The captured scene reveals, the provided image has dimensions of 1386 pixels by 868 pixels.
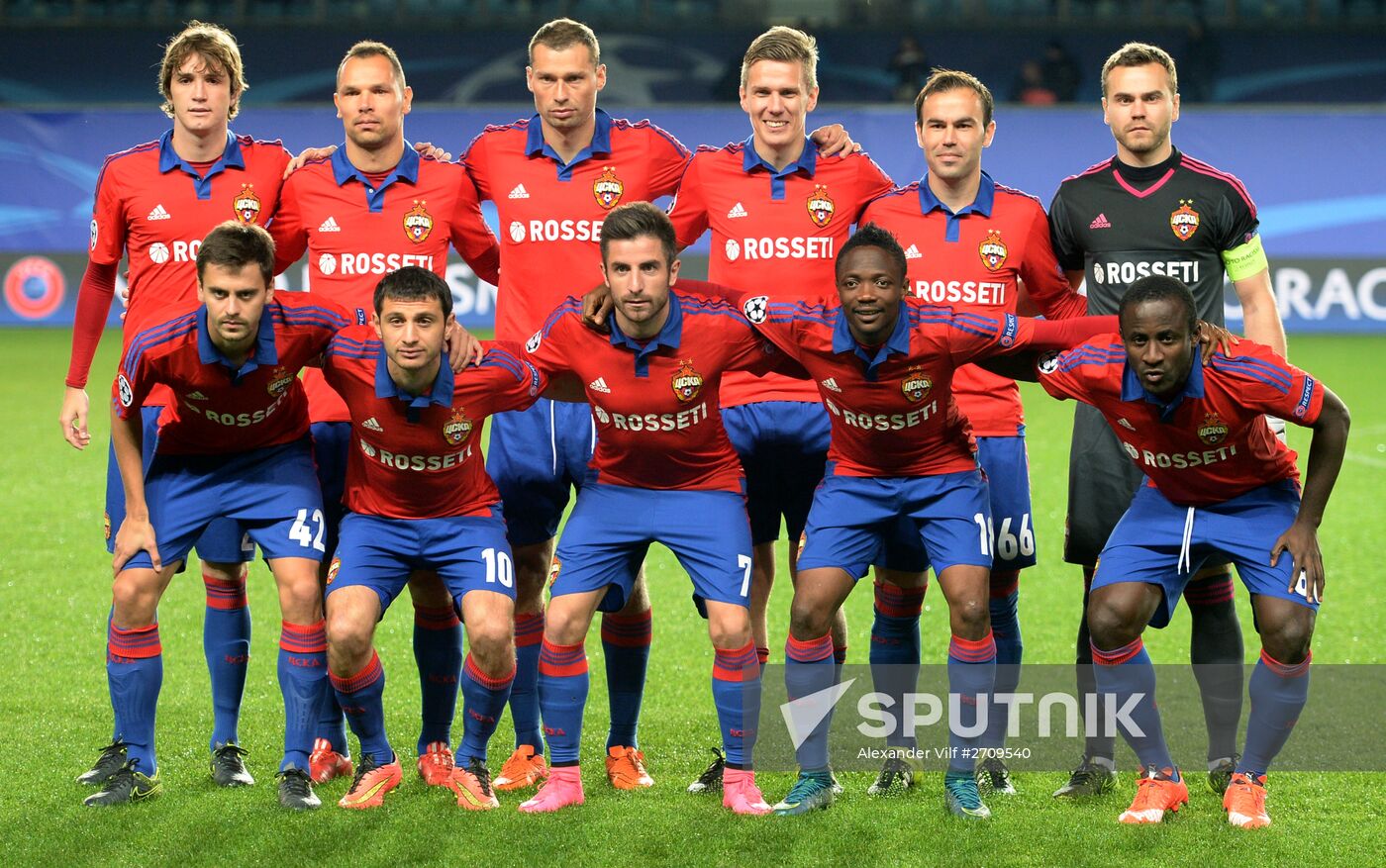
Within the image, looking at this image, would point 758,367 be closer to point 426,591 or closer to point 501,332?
point 501,332

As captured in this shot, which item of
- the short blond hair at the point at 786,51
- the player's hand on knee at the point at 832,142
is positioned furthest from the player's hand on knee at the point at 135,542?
the player's hand on knee at the point at 832,142

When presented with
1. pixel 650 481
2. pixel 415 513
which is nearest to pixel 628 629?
pixel 650 481

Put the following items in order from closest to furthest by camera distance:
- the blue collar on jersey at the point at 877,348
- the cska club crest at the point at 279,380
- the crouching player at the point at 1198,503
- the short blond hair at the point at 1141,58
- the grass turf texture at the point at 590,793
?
the grass turf texture at the point at 590,793 < the crouching player at the point at 1198,503 < the blue collar on jersey at the point at 877,348 < the cska club crest at the point at 279,380 < the short blond hair at the point at 1141,58

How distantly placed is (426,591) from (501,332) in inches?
38.6

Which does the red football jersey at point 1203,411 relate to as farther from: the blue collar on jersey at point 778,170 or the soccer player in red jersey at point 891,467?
the blue collar on jersey at point 778,170

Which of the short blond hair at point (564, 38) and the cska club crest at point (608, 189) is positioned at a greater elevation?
the short blond hair at point (564, 38)

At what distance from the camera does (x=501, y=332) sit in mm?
5672

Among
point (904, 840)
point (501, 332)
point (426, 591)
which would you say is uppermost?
point (501, 332)

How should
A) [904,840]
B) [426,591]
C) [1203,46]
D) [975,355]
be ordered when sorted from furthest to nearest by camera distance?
[1203,46] < [426,591] < [975,355] < [904,840]

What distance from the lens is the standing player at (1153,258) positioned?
5.32 metres

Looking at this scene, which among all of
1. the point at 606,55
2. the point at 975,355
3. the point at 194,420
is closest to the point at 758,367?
the point at 975,355

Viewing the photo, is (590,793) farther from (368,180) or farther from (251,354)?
(368,180)

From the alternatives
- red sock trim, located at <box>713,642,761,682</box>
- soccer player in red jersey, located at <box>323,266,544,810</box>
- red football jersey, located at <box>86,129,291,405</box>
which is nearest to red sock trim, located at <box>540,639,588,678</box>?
soccer player in red jersey, located at <box>323,266,544,810</box>

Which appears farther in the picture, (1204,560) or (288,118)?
(288,118)
